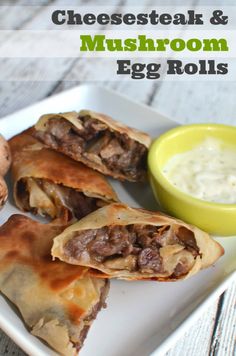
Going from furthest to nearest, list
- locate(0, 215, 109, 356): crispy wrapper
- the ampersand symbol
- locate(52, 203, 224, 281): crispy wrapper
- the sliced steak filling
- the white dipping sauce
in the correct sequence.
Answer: the ampersand symbol → the sliced steak filling → the white dipping sauce → locate(52, 203, 224, 281): crispy wrapper → locate(0, 215, 109, 356): crispy wrapper

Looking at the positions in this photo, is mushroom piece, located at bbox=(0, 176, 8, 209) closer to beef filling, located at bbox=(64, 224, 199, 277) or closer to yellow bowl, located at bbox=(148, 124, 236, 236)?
beef filling, located at bbox=(64, 224, 199, 277)

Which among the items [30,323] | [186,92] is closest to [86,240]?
[30,323]

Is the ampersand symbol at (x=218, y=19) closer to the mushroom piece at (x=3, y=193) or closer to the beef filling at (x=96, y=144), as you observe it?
the beef filling at (x=96, y=144)

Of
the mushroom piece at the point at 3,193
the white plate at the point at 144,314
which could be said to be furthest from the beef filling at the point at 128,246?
the mushroom piece at the point at 3,193

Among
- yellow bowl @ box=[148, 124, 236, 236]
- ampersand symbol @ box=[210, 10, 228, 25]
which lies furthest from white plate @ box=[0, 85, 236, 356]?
ampersand symbol @ box=[210, 10, 228, 25]

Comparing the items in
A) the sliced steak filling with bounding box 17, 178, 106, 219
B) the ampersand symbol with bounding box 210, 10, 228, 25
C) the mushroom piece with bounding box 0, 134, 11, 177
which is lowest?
the ampersand symbol with bounding box 210, 10, 228, 25

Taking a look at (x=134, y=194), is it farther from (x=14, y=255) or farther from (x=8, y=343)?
(x=8, y=343)
